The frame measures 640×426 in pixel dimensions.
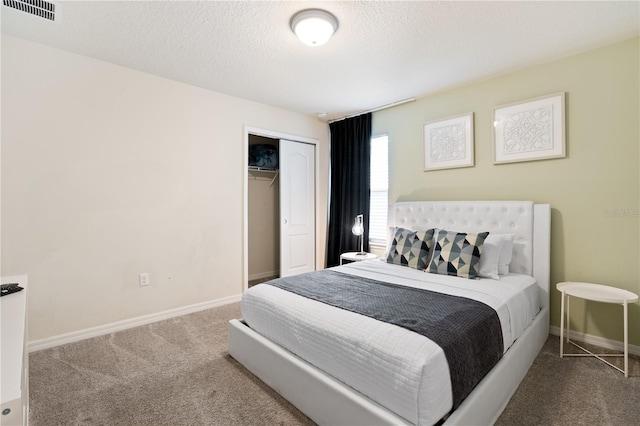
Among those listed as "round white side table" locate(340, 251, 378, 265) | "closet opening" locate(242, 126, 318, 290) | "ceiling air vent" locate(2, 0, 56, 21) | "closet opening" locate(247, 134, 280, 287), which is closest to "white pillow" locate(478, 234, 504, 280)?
"round white side table" locate(340, 251, 378, 265)

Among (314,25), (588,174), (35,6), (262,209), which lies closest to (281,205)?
(262,209)

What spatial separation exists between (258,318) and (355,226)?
2.15 meters

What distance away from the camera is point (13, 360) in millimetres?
976

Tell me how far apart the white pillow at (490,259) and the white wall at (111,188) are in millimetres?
2641

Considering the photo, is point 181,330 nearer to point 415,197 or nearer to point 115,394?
point 115,394

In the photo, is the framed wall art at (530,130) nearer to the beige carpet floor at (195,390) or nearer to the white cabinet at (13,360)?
the beige carpet floor at (195,390)

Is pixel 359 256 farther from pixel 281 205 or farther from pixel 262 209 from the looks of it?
pixel 262 209

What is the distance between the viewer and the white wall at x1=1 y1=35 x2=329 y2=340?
242 cm

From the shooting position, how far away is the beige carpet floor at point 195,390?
169 centimetres

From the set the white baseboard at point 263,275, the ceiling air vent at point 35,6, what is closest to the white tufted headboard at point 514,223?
the white baseboard at point 263,275

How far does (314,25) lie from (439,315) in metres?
2.02

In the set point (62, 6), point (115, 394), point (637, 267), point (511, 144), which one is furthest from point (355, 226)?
point (62, 6)

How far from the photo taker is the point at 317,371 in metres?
1.63

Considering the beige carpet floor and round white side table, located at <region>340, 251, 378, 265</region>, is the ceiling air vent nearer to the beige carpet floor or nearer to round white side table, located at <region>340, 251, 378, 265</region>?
the beige carpet floor
